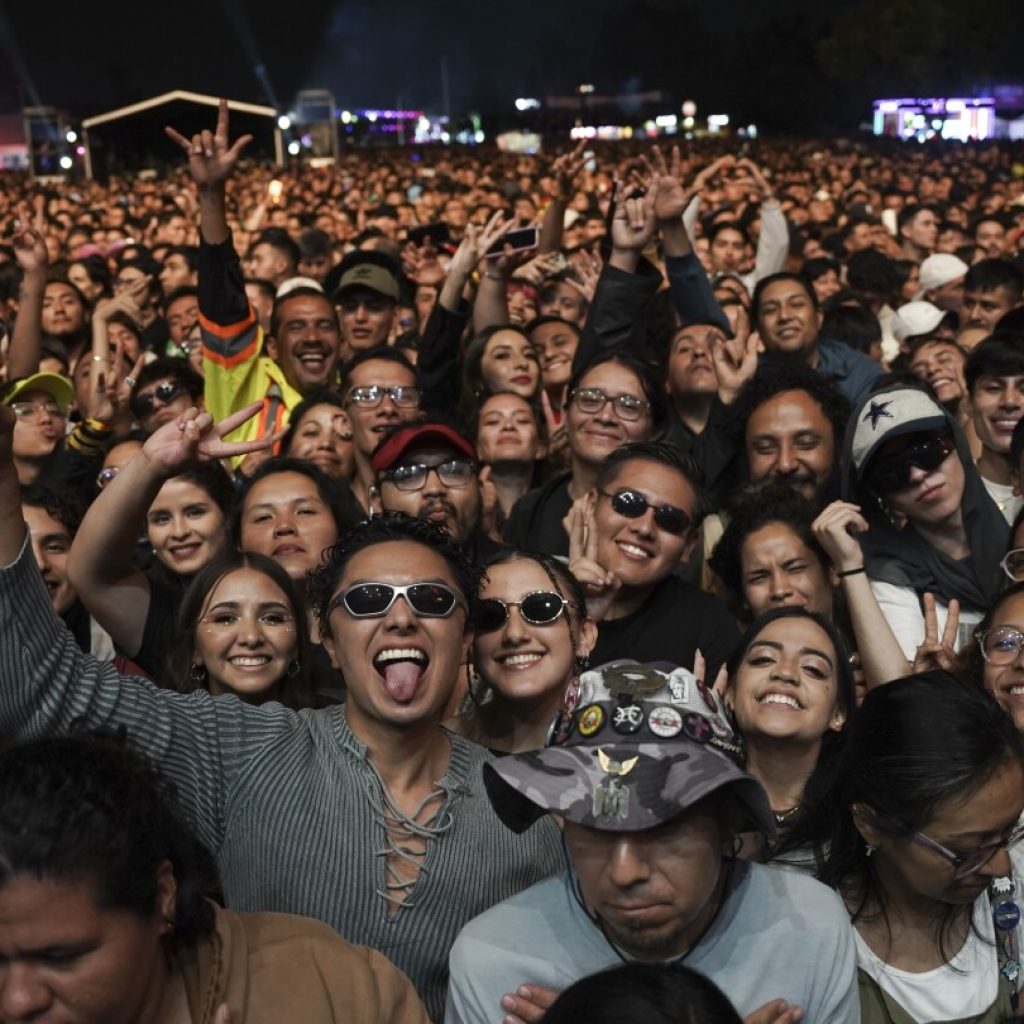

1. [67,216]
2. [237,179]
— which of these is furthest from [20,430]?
[237,179]

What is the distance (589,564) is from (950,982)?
156 cm

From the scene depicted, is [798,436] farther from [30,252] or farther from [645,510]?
[30,252]

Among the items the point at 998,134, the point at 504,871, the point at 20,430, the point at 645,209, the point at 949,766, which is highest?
the point at 998,134

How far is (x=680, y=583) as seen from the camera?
13.9 feet

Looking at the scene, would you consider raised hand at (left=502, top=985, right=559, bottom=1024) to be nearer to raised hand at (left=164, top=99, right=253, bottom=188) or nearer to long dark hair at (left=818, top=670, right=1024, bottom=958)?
long dark hair at (left=818, top=670, right=1024, bottom=958)

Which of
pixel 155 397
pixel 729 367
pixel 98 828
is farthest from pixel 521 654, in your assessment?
pixel 155 397

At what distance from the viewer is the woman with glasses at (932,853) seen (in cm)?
260

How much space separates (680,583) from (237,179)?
21558mm

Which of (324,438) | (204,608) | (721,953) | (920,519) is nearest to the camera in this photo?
(721,953)

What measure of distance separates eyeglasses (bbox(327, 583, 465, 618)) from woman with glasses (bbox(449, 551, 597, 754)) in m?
0.58

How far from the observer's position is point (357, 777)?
272 cm

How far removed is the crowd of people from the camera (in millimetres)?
2295

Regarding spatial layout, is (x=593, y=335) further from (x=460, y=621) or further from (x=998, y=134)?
(x=998, y=134)

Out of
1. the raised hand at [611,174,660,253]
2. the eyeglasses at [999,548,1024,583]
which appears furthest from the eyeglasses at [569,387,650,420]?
the eyeglasses at [999,548,1024,583]
